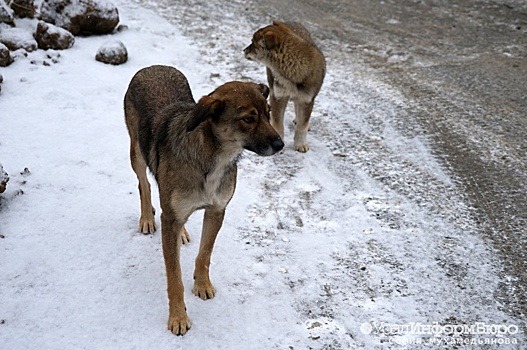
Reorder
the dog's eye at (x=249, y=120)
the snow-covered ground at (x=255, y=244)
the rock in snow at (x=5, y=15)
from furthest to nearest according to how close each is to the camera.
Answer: the rock in snow at (x=5, y=15) < the snow-covered ground at (x=255, y=244) < the dog's eye at (x=249, y=120)

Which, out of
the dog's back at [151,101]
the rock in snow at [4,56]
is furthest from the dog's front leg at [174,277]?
the rock in snow at [4,56]

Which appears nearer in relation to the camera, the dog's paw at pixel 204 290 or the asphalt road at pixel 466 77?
the dog's paw at pixel 204 290

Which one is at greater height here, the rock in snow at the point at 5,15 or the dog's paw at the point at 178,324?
the dog's paw at the point at 178,324

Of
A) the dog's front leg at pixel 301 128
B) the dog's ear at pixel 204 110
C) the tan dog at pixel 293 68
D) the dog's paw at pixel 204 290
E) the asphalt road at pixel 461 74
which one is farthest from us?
the dog's front leg at pixel 301 128

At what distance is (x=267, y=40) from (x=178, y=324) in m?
3.88

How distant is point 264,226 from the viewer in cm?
549

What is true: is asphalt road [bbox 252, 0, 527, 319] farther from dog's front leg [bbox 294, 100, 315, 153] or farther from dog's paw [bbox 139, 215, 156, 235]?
dog's paw [bbox 139, 215, 156, 235]

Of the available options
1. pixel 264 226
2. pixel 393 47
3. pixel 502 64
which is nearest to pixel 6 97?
pixel 264 226

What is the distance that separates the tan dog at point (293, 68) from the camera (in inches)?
266

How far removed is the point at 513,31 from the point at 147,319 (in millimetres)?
9633

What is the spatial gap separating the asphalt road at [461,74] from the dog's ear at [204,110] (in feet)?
9.14

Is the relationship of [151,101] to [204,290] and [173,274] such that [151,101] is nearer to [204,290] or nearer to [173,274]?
[173,274]

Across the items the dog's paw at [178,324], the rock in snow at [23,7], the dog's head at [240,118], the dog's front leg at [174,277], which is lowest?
the rock in snow at [23,7]

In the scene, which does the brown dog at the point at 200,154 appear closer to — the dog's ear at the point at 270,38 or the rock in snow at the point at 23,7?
the dog's ear at the point at 270,38
